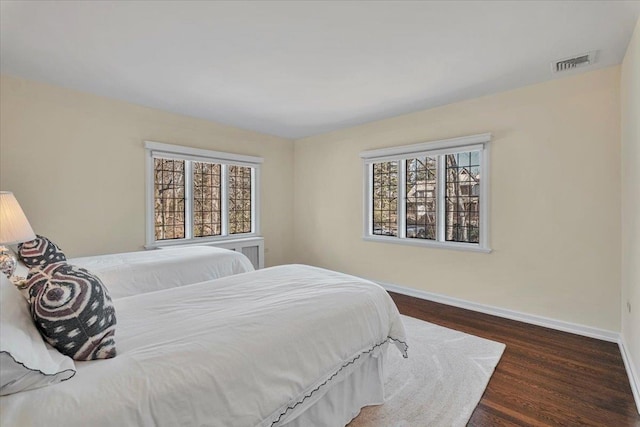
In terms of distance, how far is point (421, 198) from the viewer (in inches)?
162

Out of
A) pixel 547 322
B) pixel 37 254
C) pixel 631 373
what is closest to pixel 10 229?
pixel 37 254

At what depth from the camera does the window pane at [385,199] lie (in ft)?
A: 14.5

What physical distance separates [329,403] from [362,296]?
586mm

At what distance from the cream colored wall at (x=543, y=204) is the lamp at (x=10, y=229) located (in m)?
3.88

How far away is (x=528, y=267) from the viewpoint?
3.22 meters

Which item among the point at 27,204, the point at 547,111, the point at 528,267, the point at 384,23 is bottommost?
the point at 528,267

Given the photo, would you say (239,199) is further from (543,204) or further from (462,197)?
(543,204)

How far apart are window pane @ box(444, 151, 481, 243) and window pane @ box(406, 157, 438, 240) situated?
18 centimetres

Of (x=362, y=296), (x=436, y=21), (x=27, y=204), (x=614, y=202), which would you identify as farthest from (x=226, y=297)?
(x=614, y=202)

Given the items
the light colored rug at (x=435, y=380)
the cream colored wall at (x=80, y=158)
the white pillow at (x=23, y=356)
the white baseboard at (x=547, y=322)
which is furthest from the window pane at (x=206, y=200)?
the white pillow at (x=23, y=356)

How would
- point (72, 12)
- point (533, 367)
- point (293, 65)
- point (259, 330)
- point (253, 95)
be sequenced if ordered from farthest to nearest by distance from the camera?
point (253, 95) < point (293, 65) < point (533, 367) < point (72, 12) < point (259, 330)

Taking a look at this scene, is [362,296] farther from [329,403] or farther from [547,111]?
[547,111]

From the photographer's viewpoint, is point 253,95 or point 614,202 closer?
point 614,202

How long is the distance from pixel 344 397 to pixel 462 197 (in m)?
2.91
